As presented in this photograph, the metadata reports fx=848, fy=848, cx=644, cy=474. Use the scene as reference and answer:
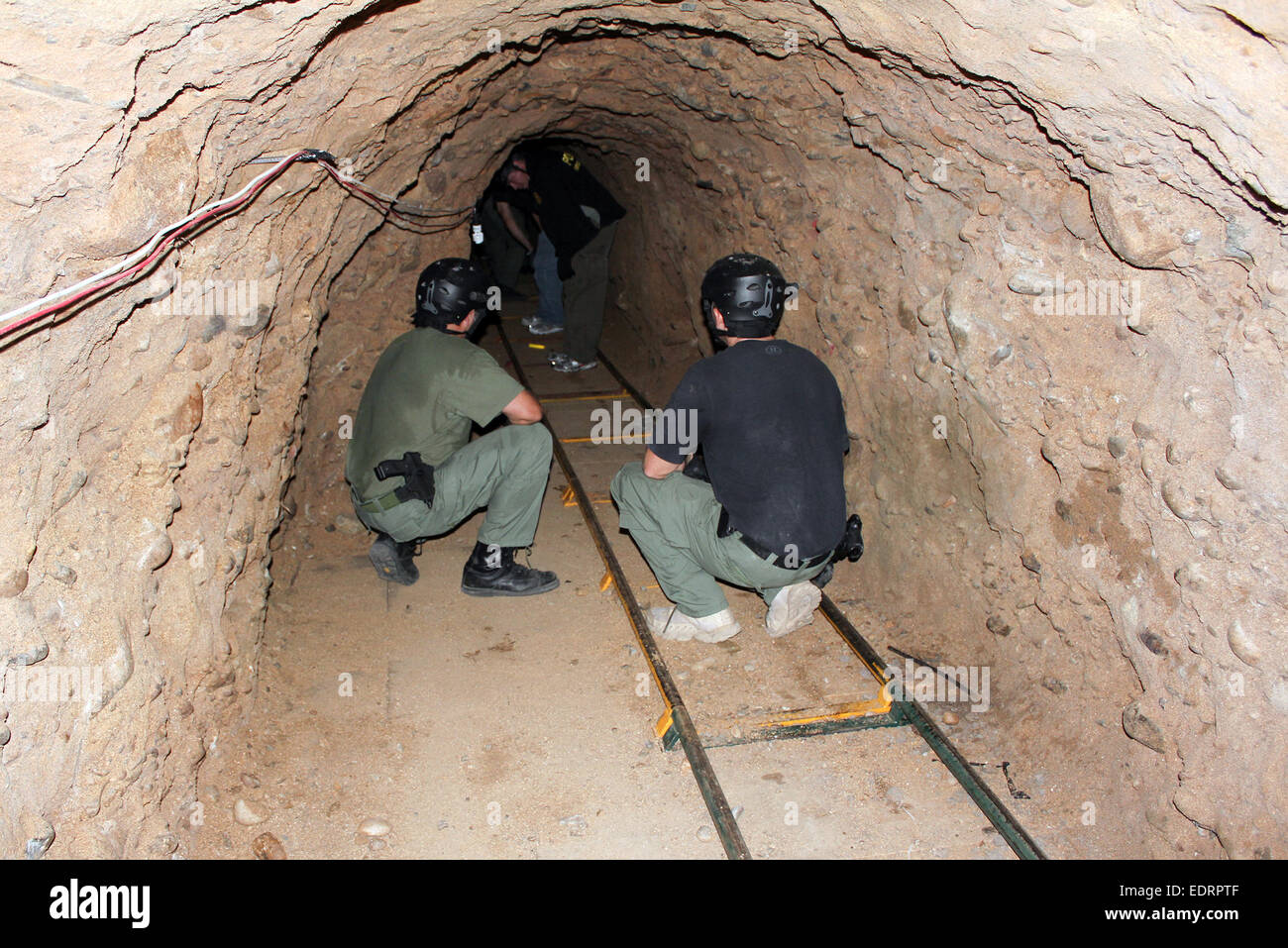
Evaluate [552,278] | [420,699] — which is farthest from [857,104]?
[552,278]

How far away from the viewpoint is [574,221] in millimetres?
7461

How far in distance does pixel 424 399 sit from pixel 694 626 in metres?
1.72

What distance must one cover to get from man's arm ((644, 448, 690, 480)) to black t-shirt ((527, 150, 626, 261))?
13.8 feet

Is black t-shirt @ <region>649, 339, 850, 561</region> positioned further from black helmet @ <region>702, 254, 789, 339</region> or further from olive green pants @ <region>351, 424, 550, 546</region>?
olive green pants @ <region>351, 424, 550, 546</region>

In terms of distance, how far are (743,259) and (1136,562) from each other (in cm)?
190

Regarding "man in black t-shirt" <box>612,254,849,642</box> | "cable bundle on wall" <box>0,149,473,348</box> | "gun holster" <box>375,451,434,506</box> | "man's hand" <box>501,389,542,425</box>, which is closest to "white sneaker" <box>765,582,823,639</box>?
"man in black t-shirt" <box>612,254,849,642</box>

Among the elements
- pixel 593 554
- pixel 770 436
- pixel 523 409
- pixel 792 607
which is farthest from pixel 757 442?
pixel 593 554

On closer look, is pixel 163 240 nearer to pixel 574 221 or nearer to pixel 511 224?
pixel 574 221

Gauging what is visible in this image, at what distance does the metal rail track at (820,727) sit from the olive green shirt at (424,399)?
1.04 metres

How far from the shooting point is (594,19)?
4.34 meters

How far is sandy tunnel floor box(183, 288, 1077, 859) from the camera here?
119 inches

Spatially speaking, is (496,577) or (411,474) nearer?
(411,474)

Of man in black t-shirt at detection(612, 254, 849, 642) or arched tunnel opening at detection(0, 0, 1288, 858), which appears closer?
arched tunnel opening at detection(0, 0, 1288, 858)

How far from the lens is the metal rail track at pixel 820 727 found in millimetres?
2859
